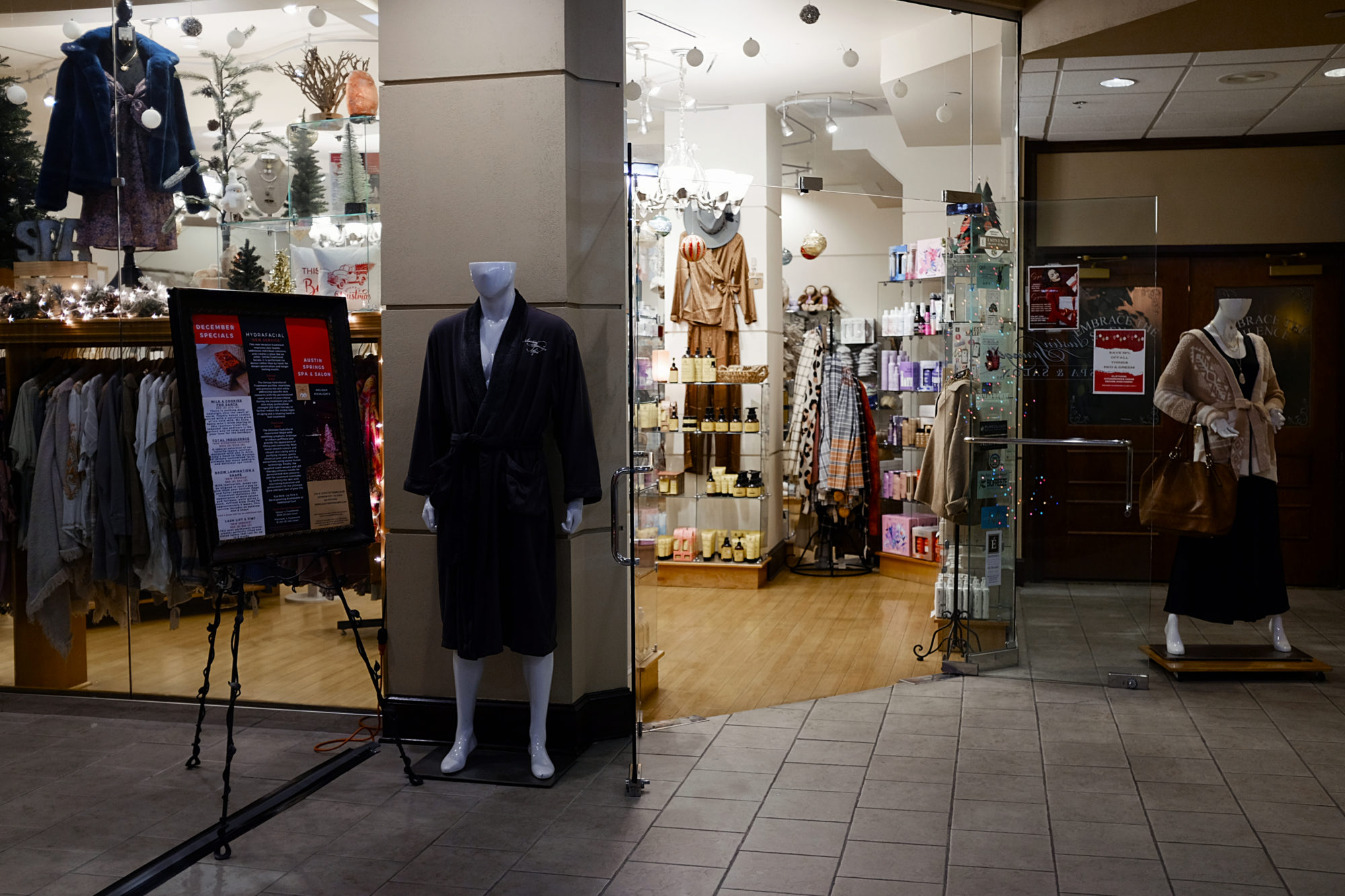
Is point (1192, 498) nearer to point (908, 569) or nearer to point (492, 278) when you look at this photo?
point (908, 569)

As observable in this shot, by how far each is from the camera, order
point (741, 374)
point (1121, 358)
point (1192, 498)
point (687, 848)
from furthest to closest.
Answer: point (741, 374), point (1192, 498), point (1121, 358), point (687, 848)

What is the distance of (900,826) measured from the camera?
3.38 meters

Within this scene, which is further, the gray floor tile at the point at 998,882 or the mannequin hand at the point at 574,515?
the mannequin hand at the point at 574,515

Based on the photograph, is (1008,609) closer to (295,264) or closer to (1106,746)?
(1106,746)

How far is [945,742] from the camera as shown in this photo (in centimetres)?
422

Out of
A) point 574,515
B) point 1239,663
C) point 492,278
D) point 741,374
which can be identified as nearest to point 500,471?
point 574,515

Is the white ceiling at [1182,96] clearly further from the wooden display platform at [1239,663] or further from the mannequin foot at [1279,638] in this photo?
the wooden display platform at [1239,663]

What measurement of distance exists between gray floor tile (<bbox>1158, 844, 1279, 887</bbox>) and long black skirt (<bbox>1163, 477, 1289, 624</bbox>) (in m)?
2.32

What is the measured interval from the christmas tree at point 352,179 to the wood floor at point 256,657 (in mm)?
1552

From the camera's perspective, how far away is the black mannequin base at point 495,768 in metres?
3.79

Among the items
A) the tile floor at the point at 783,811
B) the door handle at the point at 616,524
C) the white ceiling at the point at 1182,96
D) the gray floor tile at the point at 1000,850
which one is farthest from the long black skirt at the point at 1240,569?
the door handle at the point at 616,524

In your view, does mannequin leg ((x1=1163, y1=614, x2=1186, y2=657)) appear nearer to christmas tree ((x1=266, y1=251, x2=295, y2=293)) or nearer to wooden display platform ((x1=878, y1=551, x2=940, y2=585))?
wooden display platform ((x1=878, y1=551, x2=940, y2=585))

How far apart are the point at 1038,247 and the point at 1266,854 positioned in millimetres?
2880

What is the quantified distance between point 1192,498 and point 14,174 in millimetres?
5302
